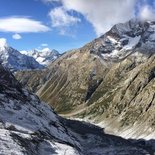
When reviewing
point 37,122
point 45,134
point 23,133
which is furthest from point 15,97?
point 23,133

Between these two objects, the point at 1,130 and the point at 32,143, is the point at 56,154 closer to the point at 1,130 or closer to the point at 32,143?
the point at 32,143

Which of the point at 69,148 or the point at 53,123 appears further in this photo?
the point at 53,123

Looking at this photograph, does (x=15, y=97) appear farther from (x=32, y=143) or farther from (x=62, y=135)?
(x=32, y=143)

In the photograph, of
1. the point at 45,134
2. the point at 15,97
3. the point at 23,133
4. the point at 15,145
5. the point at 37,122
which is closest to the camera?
the point at 15,145

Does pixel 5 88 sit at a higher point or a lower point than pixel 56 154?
higher

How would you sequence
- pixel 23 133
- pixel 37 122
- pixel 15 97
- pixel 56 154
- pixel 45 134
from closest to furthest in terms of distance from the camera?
1. pixel 56 154
2. pixel 23 133
3. pixel 45 134
4. pixel 37 122
5. pixel 15 97

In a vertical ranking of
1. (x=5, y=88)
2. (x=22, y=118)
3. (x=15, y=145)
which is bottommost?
(x=15, y=145)

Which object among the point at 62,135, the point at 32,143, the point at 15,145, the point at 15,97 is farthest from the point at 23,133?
the point at 15,97

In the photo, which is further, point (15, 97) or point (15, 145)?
point (15, 97)

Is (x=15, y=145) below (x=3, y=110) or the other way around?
below
